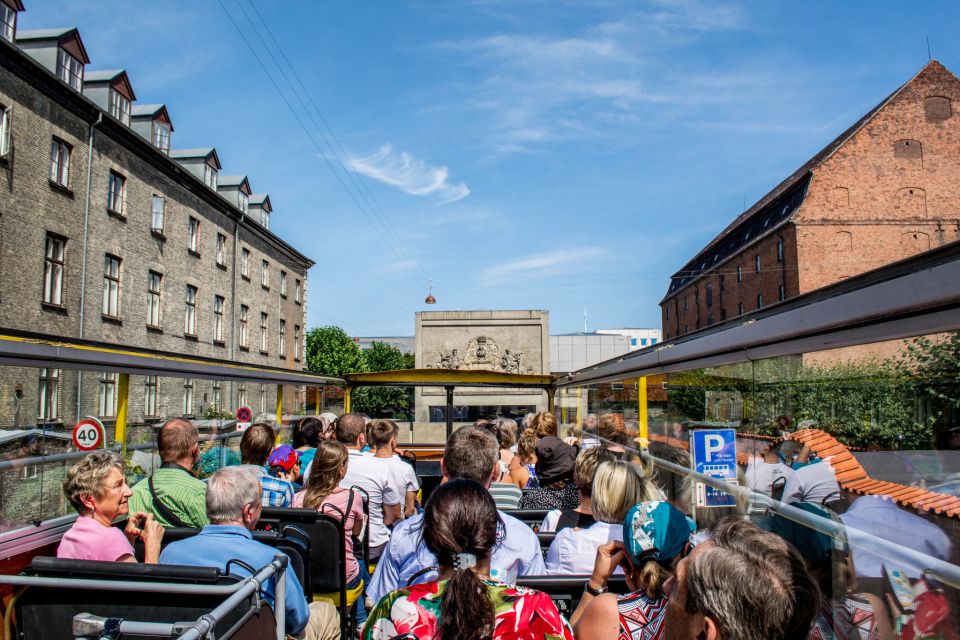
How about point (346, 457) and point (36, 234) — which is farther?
point (36, 234)

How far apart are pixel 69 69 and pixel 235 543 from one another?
25297 millimetres

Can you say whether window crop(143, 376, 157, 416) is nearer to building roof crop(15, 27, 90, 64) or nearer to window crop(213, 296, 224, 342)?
building roof crop(15, 27, 90, 64)

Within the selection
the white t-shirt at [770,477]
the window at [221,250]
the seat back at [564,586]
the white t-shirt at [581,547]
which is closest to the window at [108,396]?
the white t-shirt at [581,547]

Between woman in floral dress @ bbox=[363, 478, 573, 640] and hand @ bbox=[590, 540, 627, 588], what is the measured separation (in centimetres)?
40

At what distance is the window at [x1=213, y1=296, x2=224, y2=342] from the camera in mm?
34375

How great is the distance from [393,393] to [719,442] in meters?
54.1

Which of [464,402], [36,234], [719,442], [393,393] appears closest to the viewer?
[719,442]

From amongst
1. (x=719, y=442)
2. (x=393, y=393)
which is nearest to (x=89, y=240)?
(x=719, y=442)

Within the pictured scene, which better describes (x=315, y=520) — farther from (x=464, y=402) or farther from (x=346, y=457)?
(x=464, y=402)

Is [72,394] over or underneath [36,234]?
underneath

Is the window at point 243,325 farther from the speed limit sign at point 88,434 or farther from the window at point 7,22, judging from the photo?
the speed limit sign at point 88,434

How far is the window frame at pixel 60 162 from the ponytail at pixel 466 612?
76.1 ft

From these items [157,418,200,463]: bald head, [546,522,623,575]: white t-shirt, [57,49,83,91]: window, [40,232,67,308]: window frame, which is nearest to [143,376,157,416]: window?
[157,418,200,463]: bald head

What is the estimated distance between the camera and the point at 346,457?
5.15m
